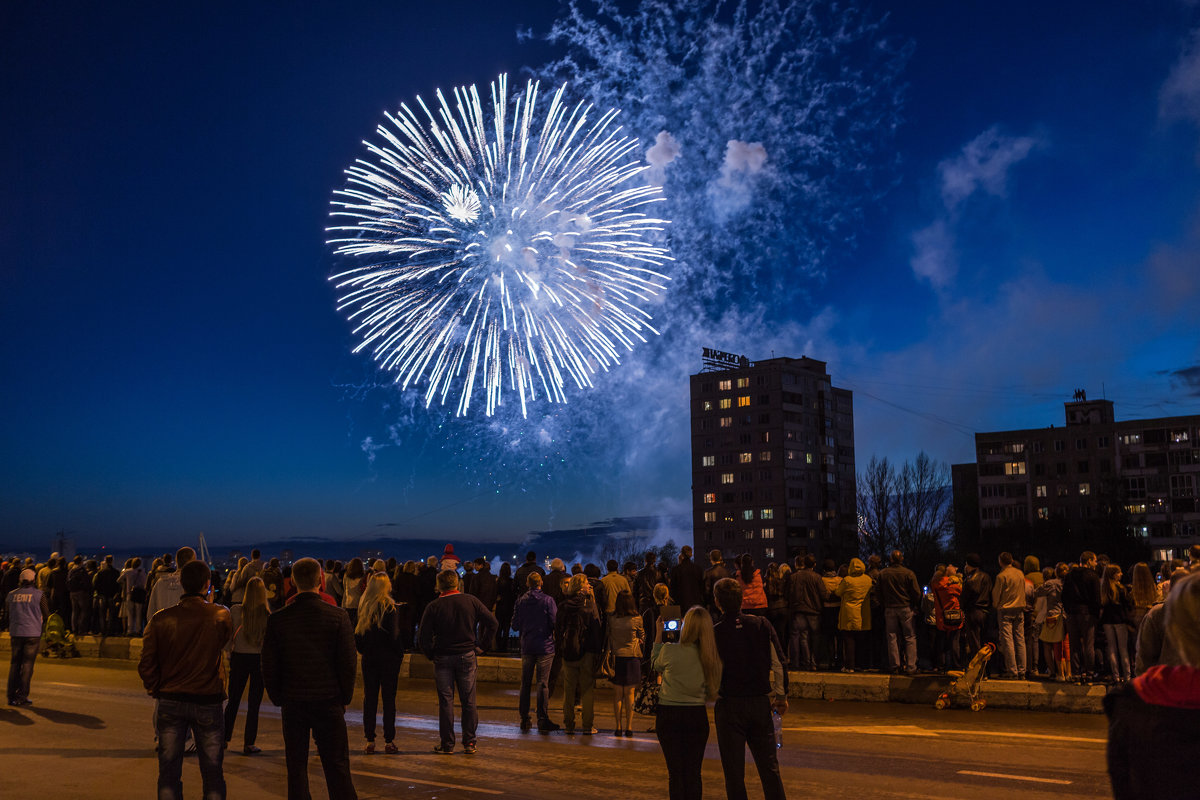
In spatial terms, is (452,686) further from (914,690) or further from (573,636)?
(914,690)

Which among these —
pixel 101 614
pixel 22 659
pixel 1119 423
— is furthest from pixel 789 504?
pixel 22 659

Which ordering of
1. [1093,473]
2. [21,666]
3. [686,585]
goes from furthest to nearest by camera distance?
1. [1093,473]
2. [686,585]
3. [21,666]

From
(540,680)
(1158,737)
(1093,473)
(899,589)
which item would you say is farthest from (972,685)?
(1093,473)

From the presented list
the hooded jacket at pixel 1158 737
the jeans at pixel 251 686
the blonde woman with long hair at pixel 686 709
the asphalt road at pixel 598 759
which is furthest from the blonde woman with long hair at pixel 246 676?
the hooded jacket at pixel 1158 737

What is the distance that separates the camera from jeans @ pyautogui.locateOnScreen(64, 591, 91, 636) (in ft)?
77.9

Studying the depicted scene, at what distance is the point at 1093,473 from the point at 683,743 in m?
122

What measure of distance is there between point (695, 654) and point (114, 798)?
17.3 ft

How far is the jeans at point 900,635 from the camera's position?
1564 centimetres

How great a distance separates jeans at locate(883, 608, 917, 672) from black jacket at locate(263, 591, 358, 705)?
1077 centimetres

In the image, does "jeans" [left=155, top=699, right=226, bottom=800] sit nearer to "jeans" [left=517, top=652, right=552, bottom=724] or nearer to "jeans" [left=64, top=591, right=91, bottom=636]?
"jeans" [left=517, top=652, right=552, bottom=724]

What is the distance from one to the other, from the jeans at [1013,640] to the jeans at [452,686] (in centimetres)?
859

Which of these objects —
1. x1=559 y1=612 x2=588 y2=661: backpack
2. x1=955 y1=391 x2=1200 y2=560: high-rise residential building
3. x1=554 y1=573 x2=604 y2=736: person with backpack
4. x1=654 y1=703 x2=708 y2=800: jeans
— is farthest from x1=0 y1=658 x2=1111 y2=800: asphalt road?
x1=955 y1=391 x2=1200 y2=560: high-rise residential building

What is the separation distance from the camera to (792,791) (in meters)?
8.81

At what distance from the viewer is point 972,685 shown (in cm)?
1416
